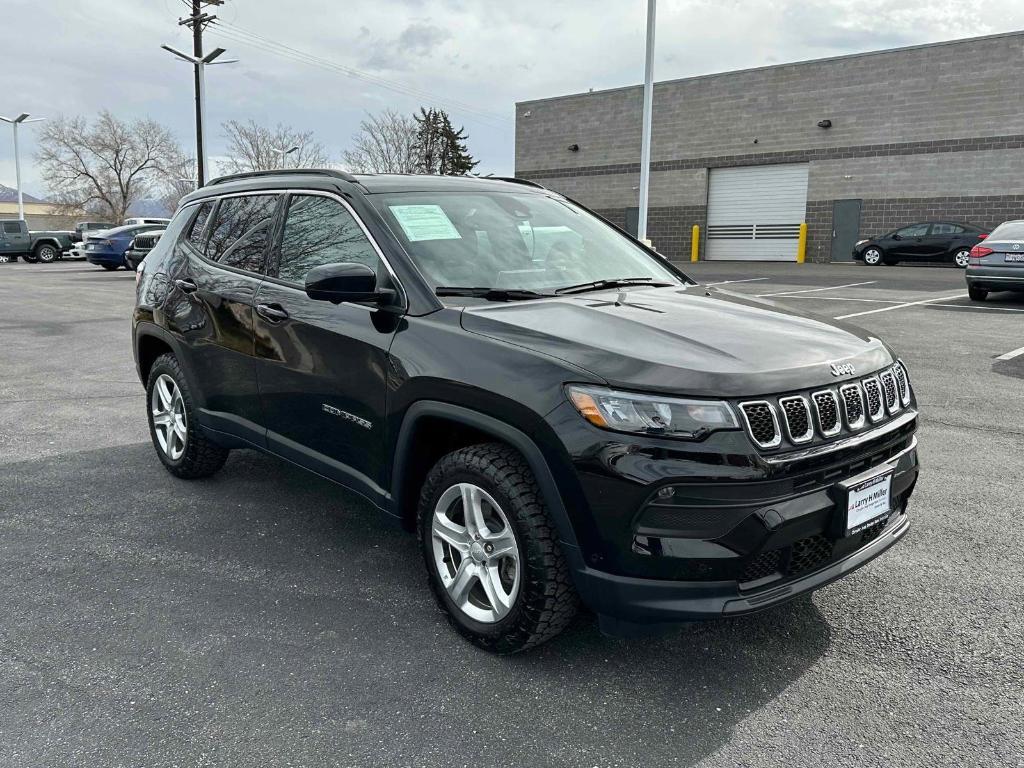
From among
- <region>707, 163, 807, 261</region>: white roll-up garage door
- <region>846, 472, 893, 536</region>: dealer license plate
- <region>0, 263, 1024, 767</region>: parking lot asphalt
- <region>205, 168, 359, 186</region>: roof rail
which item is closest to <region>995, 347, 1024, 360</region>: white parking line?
<region>0, 263, 1024, 767</region>: parking lot asphalt

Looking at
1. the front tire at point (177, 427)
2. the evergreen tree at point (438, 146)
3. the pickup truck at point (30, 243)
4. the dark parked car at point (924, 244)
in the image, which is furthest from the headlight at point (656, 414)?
the evergreen tree at point (438, 146)

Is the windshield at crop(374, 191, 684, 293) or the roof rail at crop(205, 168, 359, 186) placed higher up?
the roof rail at crop(205, 168, 359, 186)

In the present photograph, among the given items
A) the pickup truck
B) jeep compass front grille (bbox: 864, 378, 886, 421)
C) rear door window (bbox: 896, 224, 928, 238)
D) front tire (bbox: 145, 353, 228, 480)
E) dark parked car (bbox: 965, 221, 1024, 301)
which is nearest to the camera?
jeep compass front grille (bbox: 864, 378, 886, 421)

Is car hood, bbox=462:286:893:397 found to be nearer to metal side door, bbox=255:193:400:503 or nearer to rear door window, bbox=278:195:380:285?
metal side door, bbox=255:193:400:503

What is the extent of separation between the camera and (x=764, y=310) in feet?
11.1

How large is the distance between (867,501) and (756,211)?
1212 inches

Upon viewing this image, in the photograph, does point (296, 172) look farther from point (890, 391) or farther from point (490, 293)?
point (890, 391)

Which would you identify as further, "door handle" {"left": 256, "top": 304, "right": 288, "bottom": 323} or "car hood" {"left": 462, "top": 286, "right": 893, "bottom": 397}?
"door handle" {"left": 256, "top": 304, "right": 288, "bottom": 323}

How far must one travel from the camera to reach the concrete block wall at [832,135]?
26234 mm

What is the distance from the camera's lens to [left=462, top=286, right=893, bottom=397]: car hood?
248 centimetres

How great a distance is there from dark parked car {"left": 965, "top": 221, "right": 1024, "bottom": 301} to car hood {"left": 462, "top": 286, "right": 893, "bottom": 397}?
11.8 metres

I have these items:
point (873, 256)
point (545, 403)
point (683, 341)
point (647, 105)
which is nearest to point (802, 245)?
point (873, 256)

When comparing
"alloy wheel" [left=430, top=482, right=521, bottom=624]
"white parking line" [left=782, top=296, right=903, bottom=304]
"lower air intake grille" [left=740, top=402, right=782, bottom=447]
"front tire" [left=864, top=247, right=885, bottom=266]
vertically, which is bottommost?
"alloy wheel" [left=430, top=482, right=521, bottom=624]

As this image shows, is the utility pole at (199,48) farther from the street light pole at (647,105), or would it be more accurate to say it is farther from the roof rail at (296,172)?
the roof rail at (296,172)
